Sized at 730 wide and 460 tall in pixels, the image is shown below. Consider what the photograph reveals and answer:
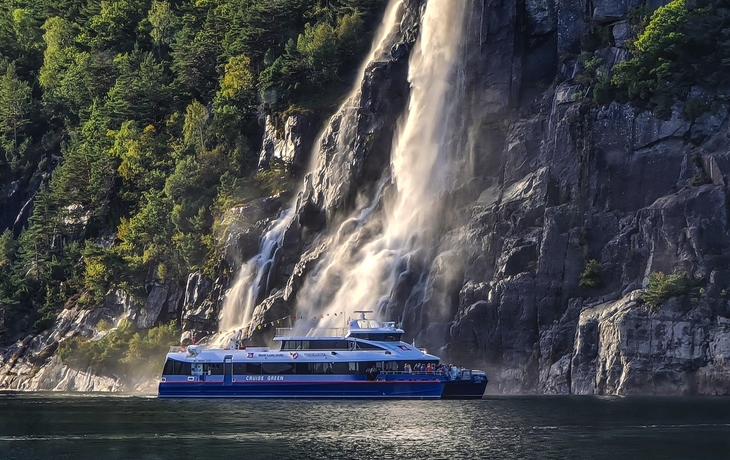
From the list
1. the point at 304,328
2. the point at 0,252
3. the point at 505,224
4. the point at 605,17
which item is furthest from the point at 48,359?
the point at 605,17

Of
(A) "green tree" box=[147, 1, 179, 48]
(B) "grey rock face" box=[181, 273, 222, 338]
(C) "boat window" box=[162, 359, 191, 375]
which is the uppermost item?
(A) "green tree" box=[147, 1, 179, 48]

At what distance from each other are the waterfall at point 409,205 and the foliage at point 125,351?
21748 millimetres

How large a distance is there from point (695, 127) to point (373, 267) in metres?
31.2

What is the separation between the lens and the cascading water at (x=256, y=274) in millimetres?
130125

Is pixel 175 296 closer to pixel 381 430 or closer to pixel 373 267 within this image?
pixel 373 267

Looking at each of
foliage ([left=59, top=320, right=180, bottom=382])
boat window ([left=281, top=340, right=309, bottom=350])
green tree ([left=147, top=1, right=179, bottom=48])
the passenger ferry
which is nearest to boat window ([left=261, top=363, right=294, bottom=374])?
the passenger ferry

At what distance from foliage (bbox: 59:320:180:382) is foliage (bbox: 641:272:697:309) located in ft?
183

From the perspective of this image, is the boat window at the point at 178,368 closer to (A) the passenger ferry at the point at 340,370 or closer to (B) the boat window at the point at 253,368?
(A) the passenger ferry at the point at 340,370

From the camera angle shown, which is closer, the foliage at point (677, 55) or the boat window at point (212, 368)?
the boat window at point (212, 368)

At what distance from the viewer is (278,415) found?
92.8 m

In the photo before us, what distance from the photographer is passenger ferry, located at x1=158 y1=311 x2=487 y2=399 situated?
104m

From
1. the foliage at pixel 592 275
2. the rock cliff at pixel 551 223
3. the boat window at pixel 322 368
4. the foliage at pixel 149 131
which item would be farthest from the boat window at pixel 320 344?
the foliage at pixel 149 131

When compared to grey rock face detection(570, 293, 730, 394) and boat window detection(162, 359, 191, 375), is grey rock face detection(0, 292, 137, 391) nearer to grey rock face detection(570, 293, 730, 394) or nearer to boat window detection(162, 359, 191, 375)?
boat window detection(162, 359, 191, 375)

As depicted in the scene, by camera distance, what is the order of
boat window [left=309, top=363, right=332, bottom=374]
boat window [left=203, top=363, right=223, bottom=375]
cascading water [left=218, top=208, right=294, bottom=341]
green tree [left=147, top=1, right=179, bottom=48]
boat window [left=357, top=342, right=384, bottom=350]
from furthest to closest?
green tree [left=147, top=1, right=179, bottom=48] < cascading water [left=218, top=208, right=294, bottom=341] < boat window [left=203, top=363, right=223, bottom=375] < boat window [left=357, top=342, right=384, bottom=350] < boat window [left=309, top=363, right=332, bottom=374]
